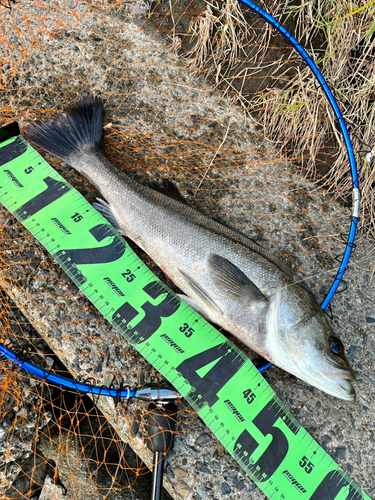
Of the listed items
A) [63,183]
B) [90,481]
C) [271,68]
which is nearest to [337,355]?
[90,481]

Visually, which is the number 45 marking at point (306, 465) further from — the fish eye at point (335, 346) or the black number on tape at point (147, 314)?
the black number on tape at point (147, 314)

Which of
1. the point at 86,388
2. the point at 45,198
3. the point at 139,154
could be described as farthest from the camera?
the point at 139,154

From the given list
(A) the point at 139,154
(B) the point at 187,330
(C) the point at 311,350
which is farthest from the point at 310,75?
(B) the point at 187,330

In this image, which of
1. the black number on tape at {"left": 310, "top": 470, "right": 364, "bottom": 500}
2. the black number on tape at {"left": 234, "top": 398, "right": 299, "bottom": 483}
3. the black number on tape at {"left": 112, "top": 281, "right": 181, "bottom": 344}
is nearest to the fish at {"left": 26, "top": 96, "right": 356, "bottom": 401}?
the black number on tape at {"left": 112, "top": 281, "right": 181, "bottom": 344}

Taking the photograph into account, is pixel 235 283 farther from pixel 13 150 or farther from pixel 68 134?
pixel 13 150

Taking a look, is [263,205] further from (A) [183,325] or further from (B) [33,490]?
(B) [33,490]
